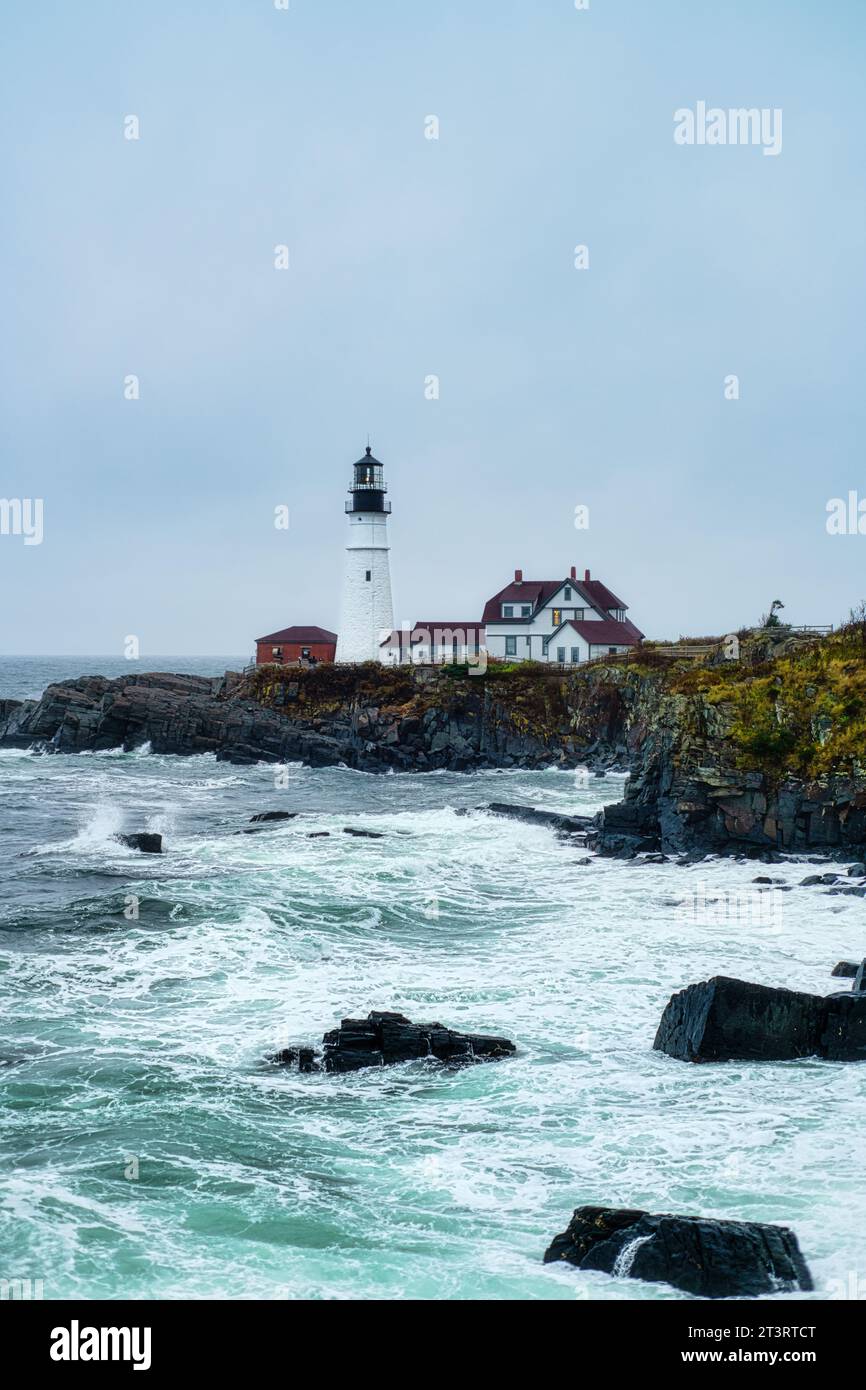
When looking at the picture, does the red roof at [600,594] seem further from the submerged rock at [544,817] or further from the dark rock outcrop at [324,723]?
the submerged rock at [544,817]

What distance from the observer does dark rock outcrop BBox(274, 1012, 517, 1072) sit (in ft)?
60.3

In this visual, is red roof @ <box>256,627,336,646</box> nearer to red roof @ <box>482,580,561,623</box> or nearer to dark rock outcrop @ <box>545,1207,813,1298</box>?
red roof @ <box>482,580,561,623</box>

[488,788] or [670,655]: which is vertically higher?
[670,655]

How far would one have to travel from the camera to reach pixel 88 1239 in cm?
1314

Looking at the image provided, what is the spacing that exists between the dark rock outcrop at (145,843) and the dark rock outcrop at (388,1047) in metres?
20.3

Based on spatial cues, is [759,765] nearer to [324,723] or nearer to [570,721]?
[570,721]

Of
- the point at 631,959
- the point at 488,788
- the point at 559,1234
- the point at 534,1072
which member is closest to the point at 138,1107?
the point at 534,1072

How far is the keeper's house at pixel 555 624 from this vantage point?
258 ft

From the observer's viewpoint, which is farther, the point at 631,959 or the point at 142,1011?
the point at 631,959

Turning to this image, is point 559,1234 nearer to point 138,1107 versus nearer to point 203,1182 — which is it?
point 203,1182

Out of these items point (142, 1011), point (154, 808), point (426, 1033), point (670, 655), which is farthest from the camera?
point (670, 655)

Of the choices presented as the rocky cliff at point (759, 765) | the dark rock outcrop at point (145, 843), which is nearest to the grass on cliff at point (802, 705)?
the rocky cliff at point (759, 765)

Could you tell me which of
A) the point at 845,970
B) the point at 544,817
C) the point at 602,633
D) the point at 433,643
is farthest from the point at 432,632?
the point at 845,970

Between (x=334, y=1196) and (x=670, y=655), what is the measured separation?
5371 cm
